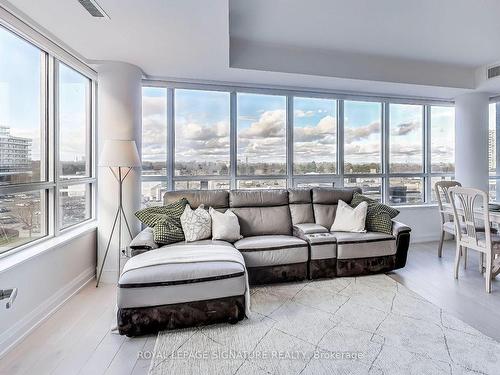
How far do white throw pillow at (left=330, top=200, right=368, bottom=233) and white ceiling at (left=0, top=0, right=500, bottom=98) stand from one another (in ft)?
5.94

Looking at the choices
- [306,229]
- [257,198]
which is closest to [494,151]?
[306,229]

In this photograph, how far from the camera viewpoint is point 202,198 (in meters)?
3.59

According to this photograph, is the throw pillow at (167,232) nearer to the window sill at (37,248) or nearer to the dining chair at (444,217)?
the window sill at (37,248)

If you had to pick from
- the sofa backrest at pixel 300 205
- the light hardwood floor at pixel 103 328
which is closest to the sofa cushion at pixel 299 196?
the sofa backrest at pixel 300 205

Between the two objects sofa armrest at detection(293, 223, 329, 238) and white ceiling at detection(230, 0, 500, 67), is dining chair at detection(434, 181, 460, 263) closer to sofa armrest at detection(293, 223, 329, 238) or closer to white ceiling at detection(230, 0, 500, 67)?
sofa armrest at detection(293, 223, 329, 238)

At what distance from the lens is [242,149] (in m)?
4.35

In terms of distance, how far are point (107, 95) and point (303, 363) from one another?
10.9 ft

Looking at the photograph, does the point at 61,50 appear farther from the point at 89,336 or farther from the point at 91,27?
the point at 89,336

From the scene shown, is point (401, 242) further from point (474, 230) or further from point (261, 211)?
point (261, 211)

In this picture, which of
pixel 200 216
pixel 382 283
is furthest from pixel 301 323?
pixel 200 216

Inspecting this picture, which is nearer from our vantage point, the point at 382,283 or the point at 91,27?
the point at 91,27

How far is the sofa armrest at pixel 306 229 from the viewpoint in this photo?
11.1ft

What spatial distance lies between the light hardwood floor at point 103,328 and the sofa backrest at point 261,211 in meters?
1.48

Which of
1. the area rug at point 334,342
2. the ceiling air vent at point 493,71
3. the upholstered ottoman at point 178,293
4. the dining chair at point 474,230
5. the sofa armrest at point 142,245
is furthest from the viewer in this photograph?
the ceiling air vent at point 493,71
